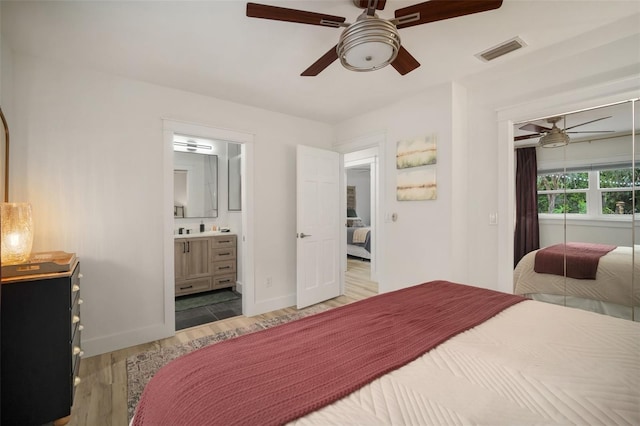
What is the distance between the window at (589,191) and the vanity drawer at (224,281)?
12.8 ft

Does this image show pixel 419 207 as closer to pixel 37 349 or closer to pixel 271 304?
pixel 271 304

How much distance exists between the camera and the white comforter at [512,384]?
76 cm

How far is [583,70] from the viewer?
2141 mm

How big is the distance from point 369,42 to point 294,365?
1.53 metres

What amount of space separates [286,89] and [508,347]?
8.95 ft

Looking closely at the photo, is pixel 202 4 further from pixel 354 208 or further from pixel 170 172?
pixel 354 208

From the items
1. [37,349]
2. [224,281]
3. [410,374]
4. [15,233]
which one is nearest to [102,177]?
[15,233]

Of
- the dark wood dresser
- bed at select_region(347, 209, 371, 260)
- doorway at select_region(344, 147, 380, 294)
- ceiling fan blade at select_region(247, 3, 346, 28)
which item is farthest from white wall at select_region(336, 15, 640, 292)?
bed at select_region(347, 209, 371, 260)

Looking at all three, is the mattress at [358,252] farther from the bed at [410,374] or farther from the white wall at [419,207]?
the bed at [410,374]

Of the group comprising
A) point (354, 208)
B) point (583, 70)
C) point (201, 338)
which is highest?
point (583, 70)

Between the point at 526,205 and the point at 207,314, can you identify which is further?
the point at 207,314

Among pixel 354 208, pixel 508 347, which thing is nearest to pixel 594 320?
pixel 508 347

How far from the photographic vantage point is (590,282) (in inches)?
86.4

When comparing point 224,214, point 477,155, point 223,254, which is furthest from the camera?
point 224,214
